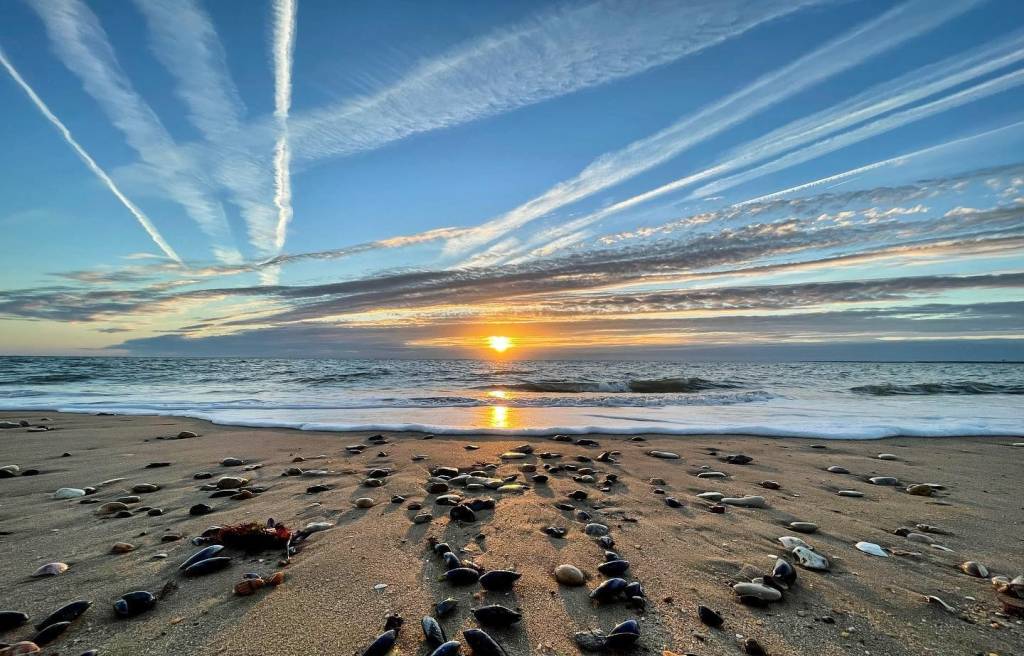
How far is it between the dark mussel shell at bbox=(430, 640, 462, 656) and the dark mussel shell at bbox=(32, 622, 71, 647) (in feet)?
5.99

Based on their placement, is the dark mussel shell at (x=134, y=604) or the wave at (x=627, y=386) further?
the wave at (x=627, y=386)

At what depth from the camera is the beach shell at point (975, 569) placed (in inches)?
110

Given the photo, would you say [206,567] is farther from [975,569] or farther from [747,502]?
[975,569]

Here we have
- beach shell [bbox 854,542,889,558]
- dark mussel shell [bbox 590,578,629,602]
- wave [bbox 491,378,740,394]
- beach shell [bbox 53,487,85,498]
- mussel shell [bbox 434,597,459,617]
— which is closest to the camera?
mussel shell [bbox 434,597,459,617]

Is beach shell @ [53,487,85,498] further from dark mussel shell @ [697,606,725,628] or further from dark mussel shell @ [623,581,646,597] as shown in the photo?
dark mussel shell @ [697,606,725,628]

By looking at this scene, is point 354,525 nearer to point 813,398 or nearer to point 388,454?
point 388,454

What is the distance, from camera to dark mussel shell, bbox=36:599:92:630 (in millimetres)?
2187

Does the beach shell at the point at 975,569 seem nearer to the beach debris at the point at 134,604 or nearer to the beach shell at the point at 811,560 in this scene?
the beach shell at the point at 811,560

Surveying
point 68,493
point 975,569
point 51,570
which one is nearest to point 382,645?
point 51,570

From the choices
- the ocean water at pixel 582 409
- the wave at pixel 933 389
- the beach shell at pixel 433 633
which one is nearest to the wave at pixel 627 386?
the ocean water at pixel 582 409

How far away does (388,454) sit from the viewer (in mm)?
6340

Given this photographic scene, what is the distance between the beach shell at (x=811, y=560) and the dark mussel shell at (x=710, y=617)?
103 centimetres

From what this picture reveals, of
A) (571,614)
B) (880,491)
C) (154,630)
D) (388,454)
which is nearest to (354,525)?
(154,630)

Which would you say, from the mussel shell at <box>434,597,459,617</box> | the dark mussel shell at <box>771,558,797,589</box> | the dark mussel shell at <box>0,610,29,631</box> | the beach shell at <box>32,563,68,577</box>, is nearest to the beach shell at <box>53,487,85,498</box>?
the beach shell at <box>32,563,68,577</box>
